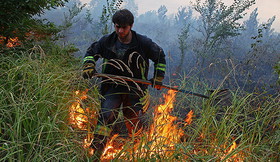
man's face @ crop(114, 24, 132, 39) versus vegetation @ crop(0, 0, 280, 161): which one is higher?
man's face @ crop(114, 24, 132, 39)

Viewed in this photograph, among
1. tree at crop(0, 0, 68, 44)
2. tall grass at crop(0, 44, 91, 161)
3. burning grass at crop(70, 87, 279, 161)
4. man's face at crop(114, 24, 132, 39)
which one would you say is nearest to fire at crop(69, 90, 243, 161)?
burning grass at crop(70, 87, 279, 161)

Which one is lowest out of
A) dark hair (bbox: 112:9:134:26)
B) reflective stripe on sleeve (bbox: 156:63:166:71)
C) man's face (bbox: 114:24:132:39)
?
reflective stripe on sleeve (bbox: 156:63:166:71)

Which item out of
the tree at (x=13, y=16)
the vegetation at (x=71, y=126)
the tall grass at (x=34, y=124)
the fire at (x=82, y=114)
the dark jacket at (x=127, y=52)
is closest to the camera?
the tall grass at (x=34, y=124)

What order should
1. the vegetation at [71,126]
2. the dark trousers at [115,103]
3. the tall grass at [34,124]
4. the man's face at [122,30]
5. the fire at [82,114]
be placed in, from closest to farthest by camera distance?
the tall grass at [34,124] → the vegetation at [71,126] → the fire at [82,114] → the dark trousers at [115,103] → the man's face at [122,30]

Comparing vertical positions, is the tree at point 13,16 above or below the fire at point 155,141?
above

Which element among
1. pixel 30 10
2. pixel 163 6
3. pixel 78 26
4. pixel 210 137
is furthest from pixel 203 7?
pixel 163 6

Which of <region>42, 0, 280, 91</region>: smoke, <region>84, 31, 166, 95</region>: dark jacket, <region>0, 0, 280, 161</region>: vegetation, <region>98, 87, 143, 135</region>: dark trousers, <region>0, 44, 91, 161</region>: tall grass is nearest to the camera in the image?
<region>0, 44, 91, 161</region>: tall grass

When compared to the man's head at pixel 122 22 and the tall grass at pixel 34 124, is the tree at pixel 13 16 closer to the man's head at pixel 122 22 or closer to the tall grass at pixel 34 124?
the tall grass at pixel 34 124

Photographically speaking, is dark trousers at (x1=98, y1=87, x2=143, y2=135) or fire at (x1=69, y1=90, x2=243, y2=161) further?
dark trousers at (x1=98, y1=87, x2=143, y2=135)

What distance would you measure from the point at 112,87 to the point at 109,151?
3.27 feet

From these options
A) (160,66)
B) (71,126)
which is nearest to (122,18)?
(160,66)

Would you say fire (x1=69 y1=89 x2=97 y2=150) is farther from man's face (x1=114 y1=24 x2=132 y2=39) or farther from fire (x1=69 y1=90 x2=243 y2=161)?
man's face (x1=114 y1=24 x2=132 y2=39)

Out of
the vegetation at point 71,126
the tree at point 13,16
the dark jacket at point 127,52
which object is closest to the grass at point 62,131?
the vegetation at point 71,126

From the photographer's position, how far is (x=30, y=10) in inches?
188
